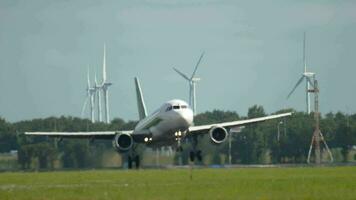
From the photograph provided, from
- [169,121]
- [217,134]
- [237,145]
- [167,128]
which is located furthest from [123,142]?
[237,145]

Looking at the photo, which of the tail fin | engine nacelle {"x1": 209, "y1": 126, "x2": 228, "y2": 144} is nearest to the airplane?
engine nacelle {"x1": 209, "y1": 126, "x2": 228, "y2": 144}

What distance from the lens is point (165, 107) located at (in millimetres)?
99500

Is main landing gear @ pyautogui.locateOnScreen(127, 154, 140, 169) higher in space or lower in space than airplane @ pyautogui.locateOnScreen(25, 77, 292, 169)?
lower

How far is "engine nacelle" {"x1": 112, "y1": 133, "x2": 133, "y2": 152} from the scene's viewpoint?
10194 centimetres

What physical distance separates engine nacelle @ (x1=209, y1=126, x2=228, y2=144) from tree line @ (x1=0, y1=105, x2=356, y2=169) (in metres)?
21.5

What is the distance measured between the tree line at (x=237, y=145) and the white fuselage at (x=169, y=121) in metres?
25.4

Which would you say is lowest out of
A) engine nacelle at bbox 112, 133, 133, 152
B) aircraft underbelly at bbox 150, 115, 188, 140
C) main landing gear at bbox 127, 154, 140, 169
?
main landing gear at bbox 127, 154, 140, 169

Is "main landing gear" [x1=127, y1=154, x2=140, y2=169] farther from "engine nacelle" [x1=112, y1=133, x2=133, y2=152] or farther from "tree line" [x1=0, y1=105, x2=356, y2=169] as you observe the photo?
"tree line" [x1=0, y1=105, x2=356, y2=169]

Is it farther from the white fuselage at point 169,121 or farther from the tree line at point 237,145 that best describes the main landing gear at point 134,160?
the tree line at point 237,145

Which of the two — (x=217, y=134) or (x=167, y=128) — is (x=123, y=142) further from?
(x=217, y=134)

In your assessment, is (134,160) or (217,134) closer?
(134,160)

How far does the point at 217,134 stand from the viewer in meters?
103

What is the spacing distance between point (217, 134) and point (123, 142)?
27.3 feet

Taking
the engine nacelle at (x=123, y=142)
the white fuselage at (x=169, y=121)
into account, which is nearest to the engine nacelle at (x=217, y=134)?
the white fuselage at (x=169, y=121)
